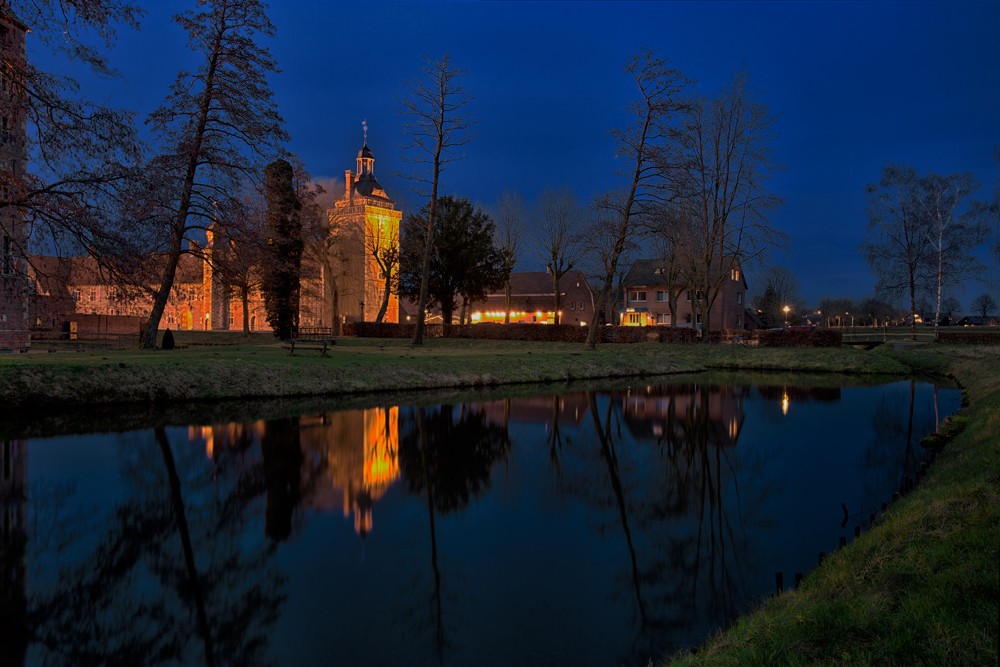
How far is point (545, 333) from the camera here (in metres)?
43.2

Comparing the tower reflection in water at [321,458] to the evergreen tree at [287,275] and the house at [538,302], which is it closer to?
the evergreen tree at [287,275]

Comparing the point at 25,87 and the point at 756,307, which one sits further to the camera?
the point at 756,307

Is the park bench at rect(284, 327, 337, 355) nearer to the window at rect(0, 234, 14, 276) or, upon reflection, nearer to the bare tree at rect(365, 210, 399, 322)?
the bare tree at rect(365, 210, 399, 322)

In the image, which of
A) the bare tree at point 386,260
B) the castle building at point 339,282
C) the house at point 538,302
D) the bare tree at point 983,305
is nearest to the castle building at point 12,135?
the castle building at point 339,282

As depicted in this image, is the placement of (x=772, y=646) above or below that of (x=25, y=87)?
below

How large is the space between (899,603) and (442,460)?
7437 mm

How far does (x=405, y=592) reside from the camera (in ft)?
18.1

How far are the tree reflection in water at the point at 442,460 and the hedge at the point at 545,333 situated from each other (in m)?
A: 27.4

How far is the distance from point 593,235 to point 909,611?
30255mm

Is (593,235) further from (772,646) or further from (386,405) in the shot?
(772,646)

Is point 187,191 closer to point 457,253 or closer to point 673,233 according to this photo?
point 673,233

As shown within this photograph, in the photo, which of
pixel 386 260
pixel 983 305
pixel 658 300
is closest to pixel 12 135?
pixel 386 260

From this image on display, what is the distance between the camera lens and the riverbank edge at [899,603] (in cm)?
345

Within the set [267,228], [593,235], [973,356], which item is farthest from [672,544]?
[973,356]
